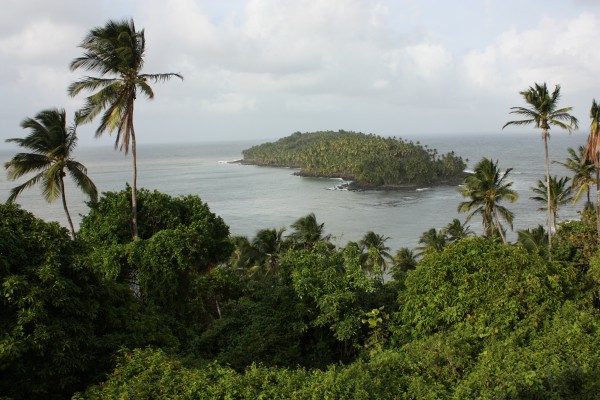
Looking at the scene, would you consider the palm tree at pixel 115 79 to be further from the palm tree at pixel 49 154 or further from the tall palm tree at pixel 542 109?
the tall palm tree at pixel 542 109

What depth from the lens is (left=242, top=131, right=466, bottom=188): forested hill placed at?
260 feet

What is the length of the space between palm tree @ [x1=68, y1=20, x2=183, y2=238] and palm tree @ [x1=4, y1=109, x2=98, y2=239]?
213 centimetres

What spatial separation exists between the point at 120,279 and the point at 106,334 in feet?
17.4

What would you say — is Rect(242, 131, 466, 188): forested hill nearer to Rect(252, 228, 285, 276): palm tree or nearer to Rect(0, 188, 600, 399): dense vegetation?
Rect(252, 228, 285, 276): palm tree

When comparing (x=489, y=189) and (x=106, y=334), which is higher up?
(x=489, y=189)

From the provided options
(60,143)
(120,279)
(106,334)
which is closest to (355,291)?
(106,334)

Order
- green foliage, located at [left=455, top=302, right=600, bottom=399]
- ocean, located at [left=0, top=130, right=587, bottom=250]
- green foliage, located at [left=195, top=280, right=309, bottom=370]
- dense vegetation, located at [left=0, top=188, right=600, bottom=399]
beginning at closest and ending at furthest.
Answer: green foliage, located at [left=455, top=302, right=600, bottom=399]
dense vegetation, located at [left=0, top=188, right=600, bottom=399]
green foliage, located at [left=195, top=280, right=309, bottom=370]
ocean, located at [left=0, top=130, right=587, bottom=250]

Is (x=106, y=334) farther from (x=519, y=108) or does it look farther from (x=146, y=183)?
(x=146, y=183)

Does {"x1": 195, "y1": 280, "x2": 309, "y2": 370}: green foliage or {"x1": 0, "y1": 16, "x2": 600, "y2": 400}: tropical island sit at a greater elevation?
{"x1": 0, "y1": 16, "x2": 600, "y2": 400}: tropical island

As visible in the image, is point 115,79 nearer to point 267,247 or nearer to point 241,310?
point 241,310

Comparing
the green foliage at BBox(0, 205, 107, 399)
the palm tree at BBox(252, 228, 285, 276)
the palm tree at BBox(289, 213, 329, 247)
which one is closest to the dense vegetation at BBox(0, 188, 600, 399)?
the green foliage at BBox(0, 205, 107, 399)

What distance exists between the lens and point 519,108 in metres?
19.5

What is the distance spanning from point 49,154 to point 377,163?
242 ft

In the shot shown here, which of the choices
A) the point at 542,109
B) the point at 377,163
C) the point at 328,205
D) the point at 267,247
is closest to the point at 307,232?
the point at 267,247
